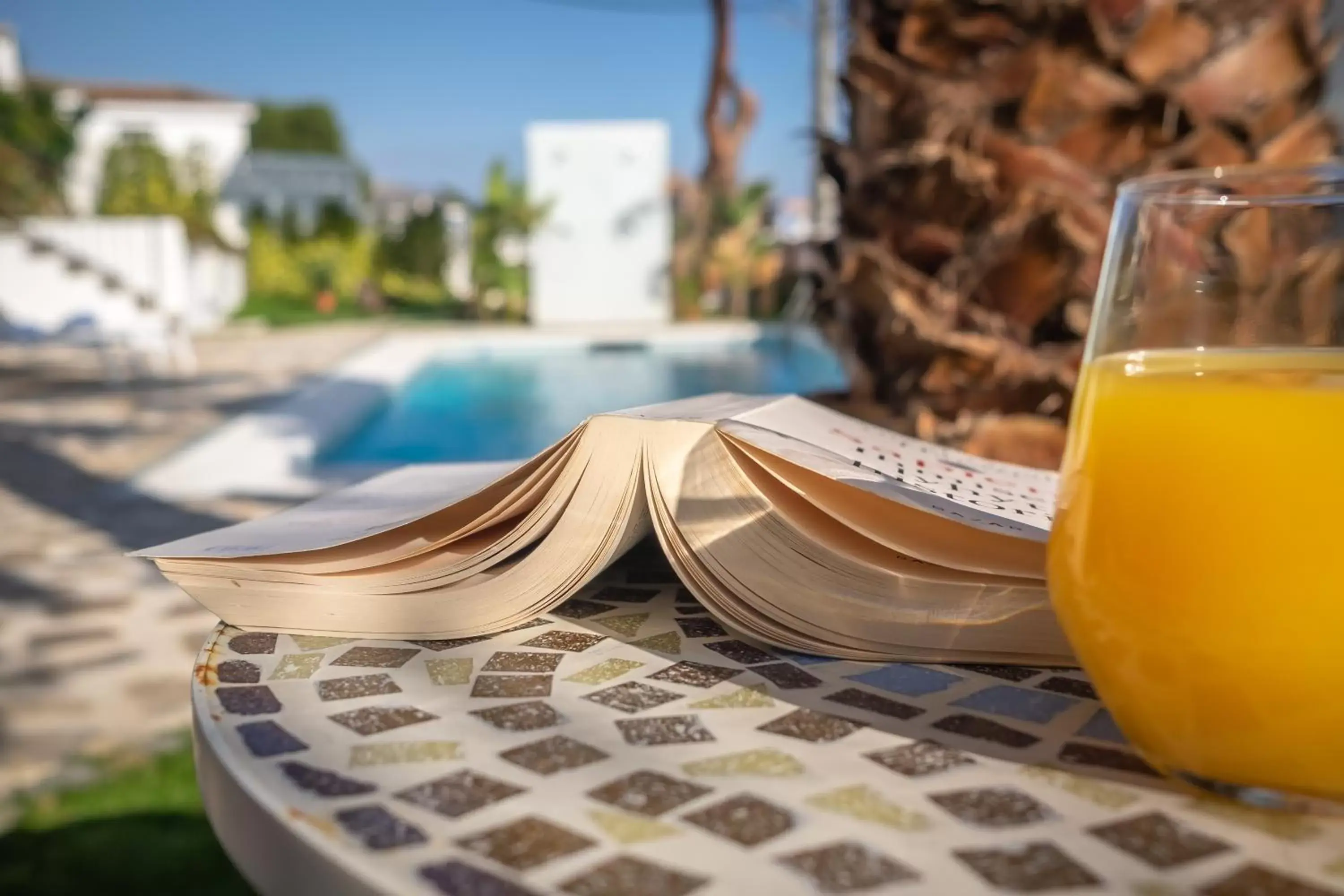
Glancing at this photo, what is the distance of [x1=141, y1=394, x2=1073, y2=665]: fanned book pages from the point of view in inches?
23.3

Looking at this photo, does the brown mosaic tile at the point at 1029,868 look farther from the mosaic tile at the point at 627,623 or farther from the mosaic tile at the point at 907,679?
the mosaic tile at the point at 627,623

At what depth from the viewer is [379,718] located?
522 millimetres

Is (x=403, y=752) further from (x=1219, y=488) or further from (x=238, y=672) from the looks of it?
(x=1219, y=488)

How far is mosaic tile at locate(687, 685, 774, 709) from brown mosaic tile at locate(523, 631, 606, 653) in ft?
0.35

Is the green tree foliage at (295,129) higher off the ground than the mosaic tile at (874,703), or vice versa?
the green tree foliage at (295,129)

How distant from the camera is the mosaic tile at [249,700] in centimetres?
53

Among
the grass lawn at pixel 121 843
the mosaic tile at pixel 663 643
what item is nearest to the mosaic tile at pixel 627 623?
the mosaic tile at pixel 663 643

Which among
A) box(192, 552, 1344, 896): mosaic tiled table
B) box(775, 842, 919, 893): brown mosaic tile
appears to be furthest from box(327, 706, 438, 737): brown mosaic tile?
box(775, 842, 919, 893): brown mosaic tile

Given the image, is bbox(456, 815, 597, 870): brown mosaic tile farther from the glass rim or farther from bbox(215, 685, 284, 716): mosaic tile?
the glass rim

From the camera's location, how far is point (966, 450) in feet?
4.34

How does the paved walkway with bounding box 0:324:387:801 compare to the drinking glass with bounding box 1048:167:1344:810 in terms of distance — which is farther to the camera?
the paved walkway with bounding box 0:324:387:801

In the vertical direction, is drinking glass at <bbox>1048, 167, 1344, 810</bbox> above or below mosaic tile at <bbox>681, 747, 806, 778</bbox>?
above

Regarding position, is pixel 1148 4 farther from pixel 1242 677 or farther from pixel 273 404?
pixel 273 404

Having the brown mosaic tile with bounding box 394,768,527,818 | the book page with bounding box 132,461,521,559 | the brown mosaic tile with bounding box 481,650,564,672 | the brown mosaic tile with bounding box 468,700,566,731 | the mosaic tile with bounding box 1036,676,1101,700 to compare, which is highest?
the book page with bounding box 132,461,521,559
